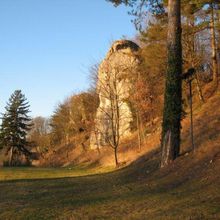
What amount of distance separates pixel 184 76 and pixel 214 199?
26.6 ft

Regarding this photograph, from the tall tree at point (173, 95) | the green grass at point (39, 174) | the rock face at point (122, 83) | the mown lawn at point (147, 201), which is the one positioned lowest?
the mown lawn at point (147, 201)

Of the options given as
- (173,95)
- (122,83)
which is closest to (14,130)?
(122,83)

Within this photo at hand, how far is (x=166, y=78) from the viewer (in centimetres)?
1512

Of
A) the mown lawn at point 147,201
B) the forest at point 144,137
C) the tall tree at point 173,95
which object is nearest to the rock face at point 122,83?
the forest at point 144,137

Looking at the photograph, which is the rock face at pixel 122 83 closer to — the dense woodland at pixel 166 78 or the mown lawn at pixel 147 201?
the dense woodland at pixel 166 78

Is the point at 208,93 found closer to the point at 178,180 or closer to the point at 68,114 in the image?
the point at 178,180

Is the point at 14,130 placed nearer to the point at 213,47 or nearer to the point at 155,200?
the point at 213,47

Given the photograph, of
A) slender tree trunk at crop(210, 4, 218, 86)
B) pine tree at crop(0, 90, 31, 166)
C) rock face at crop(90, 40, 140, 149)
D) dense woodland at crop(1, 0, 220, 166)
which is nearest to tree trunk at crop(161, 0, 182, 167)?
dense woodland at crop(1, 0, 220, 166)

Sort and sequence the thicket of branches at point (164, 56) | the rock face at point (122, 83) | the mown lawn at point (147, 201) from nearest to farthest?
the mown lawn at point (147, 201) → the thicket of branches at point (164, 56) → the rock face at point (122, 83)

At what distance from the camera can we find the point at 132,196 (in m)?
10.4

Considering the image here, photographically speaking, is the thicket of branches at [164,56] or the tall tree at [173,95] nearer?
the tall tree at [173,95]

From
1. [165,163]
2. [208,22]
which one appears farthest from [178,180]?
[208,22]

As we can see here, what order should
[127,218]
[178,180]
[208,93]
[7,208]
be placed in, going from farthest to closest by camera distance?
[208,93] < [178,180] < [7,208] < [127,218]

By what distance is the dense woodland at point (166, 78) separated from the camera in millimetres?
14898
